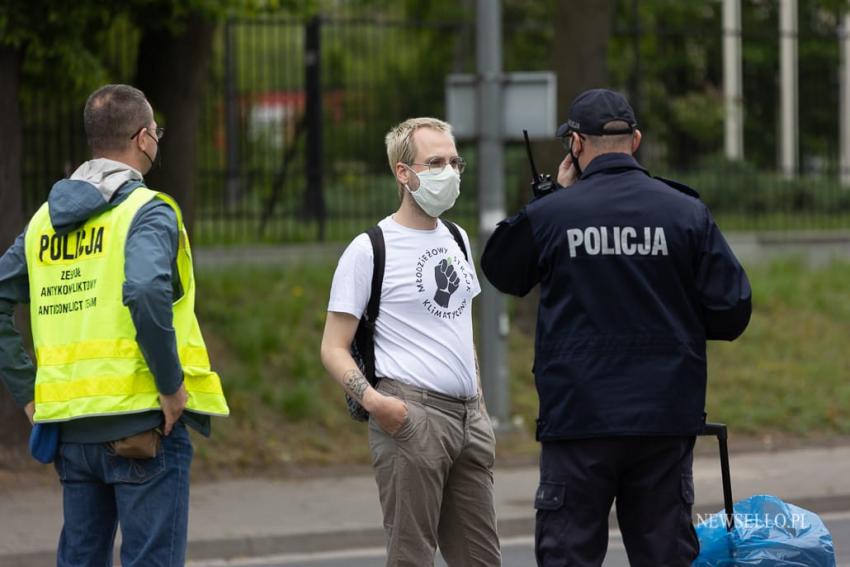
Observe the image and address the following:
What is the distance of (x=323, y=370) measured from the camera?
452 inches

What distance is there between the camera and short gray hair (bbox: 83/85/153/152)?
4.32 meters

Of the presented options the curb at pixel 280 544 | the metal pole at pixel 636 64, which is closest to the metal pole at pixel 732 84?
the metal pole at pixel 636 64

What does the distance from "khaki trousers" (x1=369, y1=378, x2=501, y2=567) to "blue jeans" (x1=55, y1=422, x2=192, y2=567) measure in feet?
2.15

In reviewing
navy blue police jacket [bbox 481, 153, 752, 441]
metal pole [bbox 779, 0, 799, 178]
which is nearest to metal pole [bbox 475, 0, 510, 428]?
navy blue police jacket [bbox 481, 153, 752, 441]

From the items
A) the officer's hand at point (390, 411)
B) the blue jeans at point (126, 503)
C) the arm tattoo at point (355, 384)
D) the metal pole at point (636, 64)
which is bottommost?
the blue jeans at point (126, 503)

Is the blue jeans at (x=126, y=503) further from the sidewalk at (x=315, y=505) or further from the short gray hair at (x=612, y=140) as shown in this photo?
the sidewalk at (x=315, y=505)

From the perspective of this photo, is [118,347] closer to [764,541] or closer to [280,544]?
[764,541]

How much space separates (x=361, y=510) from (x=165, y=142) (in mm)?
3656

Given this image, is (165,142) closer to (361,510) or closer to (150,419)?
(361,510)

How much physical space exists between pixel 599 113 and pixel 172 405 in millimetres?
1455

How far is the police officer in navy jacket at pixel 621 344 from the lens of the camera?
161 inches

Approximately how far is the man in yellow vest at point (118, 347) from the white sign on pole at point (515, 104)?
A: 255 inches

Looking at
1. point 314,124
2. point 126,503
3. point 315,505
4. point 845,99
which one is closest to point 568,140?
point 126,503

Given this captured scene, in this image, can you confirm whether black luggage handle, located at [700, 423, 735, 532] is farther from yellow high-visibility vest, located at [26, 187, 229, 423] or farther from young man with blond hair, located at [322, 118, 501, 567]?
yellow high-visibility vest, located at [26, 187, 229, 423]
